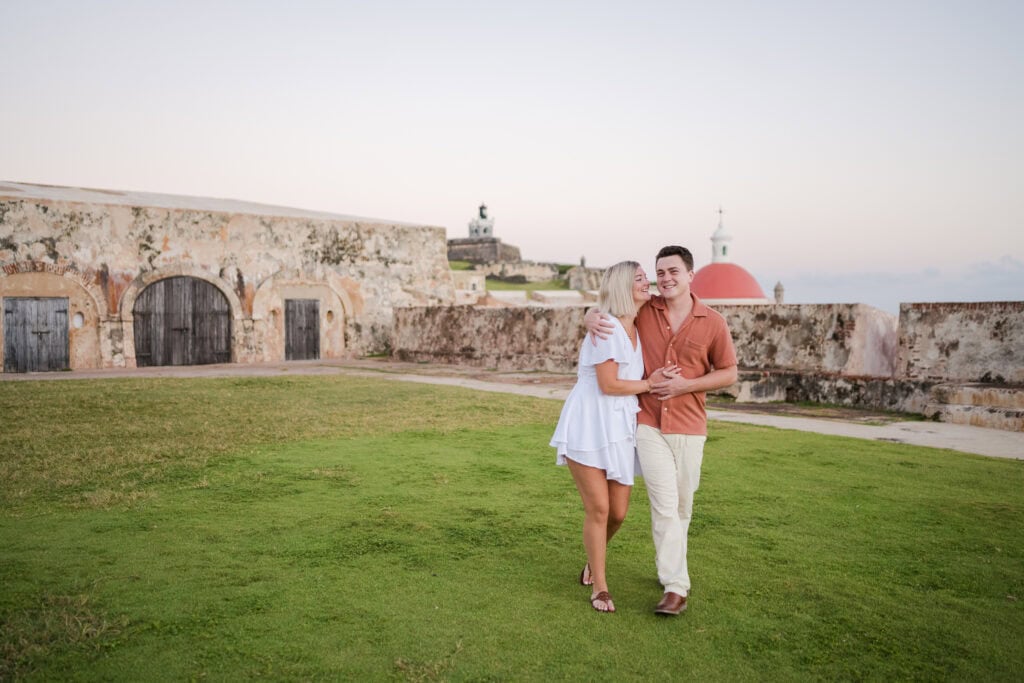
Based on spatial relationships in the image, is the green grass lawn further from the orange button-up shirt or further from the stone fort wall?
the stone fort wall

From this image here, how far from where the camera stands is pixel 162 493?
521cm

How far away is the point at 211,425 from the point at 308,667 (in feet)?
19.8

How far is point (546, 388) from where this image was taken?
12.5m

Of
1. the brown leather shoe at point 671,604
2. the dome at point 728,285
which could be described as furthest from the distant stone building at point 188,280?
the brown leather shoe at point 671,604

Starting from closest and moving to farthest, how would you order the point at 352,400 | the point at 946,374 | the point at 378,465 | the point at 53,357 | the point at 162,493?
the point at 162,493, the point at 378,465, the point at 946,374, the point at 352,400, the point at 53,357

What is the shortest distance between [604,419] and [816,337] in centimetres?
860

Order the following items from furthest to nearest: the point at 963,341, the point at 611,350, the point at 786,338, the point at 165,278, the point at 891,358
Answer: the point at 165,278 → the point at 891,358 → the point at 786,338 → the point at 963,341 → the point at 611,350

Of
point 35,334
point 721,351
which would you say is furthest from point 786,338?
point 35,334

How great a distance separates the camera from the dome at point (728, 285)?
102ft

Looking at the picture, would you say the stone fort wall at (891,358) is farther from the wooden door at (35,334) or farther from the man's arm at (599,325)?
the wooden door at (35,334)

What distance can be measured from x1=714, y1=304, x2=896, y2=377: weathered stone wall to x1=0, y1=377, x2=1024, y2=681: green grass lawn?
4034mm

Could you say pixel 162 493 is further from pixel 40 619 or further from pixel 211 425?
pixel 211 425

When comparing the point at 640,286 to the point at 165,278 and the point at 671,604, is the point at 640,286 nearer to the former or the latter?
the point at 671,604

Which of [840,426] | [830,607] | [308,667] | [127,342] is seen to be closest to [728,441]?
[840,426]
